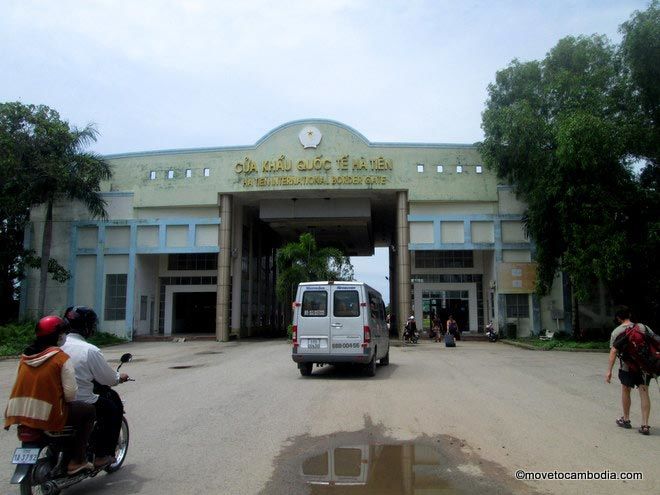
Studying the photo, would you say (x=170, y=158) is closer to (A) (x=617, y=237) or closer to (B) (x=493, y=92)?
(B) (x=493, y=92)

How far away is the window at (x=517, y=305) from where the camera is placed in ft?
105

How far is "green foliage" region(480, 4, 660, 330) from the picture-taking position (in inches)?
877

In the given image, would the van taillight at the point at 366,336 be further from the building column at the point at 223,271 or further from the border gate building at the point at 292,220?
the building column at the point at 223,271

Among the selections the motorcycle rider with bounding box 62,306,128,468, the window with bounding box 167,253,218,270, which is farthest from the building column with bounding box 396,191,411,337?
the motorcycle rider with bounding box 62,306,128,468

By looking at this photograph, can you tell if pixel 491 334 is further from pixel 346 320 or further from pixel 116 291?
pixel 116 291

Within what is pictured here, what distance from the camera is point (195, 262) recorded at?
37.9 meters

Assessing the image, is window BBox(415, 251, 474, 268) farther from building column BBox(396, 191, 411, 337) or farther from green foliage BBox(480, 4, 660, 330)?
green foliage BBox(480, 4, 660, 330)

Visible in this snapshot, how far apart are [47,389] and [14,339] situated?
78.7ft

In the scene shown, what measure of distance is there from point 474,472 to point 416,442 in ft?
4.51

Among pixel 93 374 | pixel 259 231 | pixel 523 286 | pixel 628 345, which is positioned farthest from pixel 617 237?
pixel 259 231

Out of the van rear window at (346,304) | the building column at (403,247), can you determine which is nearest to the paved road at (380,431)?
the van rear window at (346,304)

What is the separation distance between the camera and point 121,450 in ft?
20.2

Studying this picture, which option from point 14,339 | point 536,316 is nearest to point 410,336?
point 536,316

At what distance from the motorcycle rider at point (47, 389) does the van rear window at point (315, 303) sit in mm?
9233
